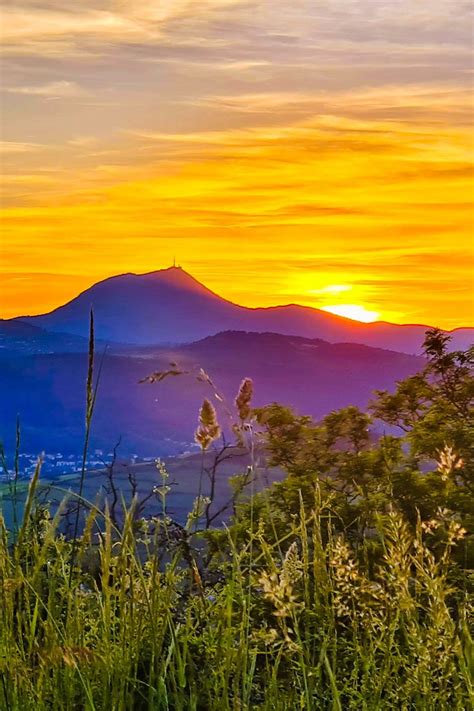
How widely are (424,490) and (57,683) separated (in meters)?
3.00

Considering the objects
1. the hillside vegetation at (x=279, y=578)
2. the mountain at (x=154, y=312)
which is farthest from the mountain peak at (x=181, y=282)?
the hillside vegetation at (x=279, y=578)

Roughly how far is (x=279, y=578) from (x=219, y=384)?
1.17 m

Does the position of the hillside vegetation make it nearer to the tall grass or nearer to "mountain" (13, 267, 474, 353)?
the tall grass

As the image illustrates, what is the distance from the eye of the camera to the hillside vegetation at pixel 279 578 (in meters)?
2.51

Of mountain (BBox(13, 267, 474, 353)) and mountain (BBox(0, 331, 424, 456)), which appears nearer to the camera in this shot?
mountain (BBox(0, 331, 424, 456))

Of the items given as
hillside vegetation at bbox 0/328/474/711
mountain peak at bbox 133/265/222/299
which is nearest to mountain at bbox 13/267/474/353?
mountain peak at bbox 133/265/222/299

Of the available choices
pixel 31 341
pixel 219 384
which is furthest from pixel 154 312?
pixel 219 384

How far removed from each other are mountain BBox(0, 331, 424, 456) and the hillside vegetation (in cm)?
23

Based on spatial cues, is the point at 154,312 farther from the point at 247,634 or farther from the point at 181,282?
the point at 247,634

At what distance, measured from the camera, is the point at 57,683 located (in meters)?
2.79

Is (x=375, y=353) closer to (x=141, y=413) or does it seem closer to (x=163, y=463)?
(x=163, y=463)

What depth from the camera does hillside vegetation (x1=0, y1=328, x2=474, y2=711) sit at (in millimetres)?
2506

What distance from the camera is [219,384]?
155 inches

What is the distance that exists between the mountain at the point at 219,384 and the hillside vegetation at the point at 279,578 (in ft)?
0.77
